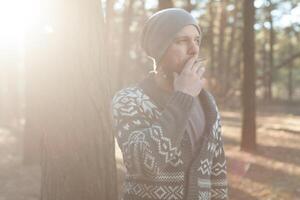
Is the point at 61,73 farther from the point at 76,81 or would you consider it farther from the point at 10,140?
the point at 10,140

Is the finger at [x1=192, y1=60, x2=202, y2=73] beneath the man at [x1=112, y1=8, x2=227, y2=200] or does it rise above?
above

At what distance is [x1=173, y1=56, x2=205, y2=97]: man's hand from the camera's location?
2.91 metres

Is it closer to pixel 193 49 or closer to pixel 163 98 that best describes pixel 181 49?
pixel 193 49

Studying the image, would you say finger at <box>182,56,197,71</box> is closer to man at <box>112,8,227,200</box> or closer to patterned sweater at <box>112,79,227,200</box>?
man at <box>112,8,227,200</box>

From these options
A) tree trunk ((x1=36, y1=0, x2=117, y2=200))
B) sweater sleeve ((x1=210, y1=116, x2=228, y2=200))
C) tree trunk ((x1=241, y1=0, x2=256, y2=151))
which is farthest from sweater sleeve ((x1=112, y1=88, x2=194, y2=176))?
tree trunk ((x1=241, y1=0, x2=256, y2=151))

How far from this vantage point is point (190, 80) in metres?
2.92

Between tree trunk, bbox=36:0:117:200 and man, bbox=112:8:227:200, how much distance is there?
2.27 ft

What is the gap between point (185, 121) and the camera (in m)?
2.84

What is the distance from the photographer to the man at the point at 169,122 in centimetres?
279

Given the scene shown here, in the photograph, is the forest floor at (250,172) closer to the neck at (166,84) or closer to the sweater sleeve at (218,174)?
the sweater sleeve at (218,174)

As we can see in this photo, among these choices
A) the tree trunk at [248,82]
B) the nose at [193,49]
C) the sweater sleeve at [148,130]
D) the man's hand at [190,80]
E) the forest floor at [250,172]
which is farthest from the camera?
the tree trunk at [248,82]

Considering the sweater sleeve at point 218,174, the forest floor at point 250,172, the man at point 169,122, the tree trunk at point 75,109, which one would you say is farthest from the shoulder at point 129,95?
the forest floor at point 250,172

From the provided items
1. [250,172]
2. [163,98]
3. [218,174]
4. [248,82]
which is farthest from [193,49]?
[248,82]

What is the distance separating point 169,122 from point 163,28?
57cm
